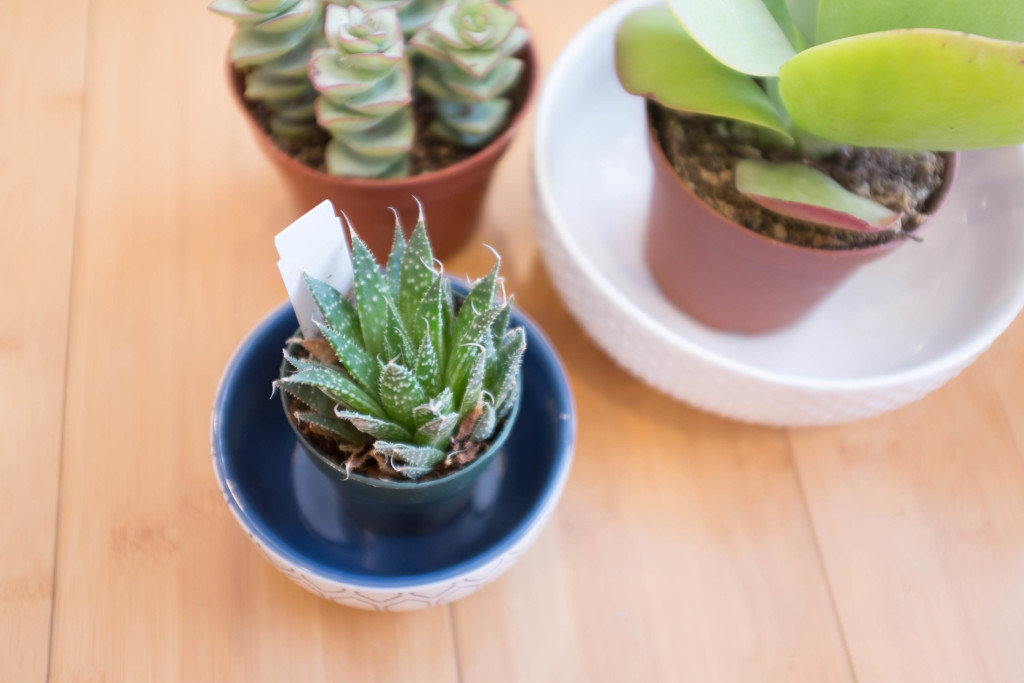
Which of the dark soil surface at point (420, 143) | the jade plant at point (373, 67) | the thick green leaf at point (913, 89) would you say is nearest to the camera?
the thick green leaf at point (913, 89)

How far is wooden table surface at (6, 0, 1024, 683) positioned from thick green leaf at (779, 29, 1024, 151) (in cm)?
26

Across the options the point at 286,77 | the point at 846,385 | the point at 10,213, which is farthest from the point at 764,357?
the point at 10,213

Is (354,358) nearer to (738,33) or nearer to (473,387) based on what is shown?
(473,387)

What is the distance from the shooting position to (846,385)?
19.2 inches

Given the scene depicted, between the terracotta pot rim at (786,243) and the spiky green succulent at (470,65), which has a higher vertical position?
the spiky green succulent at (470,65)

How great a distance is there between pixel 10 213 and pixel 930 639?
811 millimetres

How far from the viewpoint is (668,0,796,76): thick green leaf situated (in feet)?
1.34

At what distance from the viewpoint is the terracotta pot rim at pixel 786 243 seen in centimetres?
48

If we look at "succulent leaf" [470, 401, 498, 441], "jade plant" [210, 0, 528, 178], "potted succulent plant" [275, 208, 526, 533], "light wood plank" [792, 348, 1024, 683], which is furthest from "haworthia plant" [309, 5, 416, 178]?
"light wood plank" [792, 348, 1024, 683]

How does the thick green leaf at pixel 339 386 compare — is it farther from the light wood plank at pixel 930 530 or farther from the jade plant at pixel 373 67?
the light wood plank at pixel 930 530

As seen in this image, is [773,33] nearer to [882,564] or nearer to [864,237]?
[864,237]

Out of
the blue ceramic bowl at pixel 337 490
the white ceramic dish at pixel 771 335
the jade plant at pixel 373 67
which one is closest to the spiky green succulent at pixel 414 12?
the jade plant at pixel 373 67

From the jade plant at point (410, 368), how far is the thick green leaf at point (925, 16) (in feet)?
0.84

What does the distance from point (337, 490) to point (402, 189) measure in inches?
8.5
